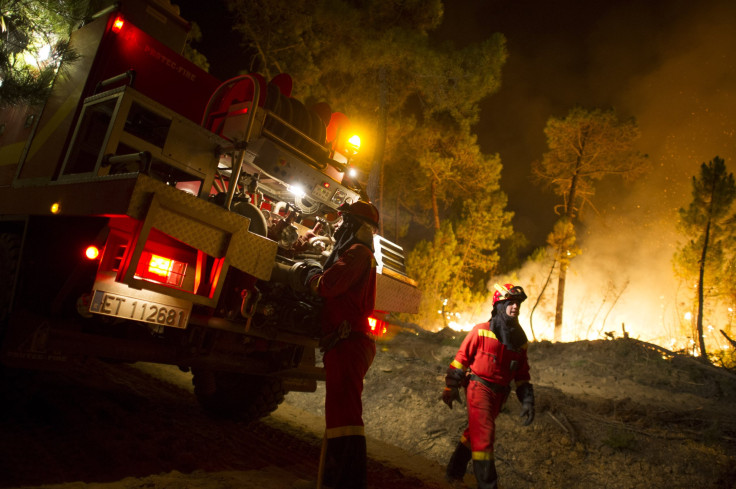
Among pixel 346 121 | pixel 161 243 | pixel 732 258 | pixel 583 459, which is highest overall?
pixel 732 258

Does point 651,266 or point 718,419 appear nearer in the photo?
point 718,419

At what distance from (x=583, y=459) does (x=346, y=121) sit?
481 cm

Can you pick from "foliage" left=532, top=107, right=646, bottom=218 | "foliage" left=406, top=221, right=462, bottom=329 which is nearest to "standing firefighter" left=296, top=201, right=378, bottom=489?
"foliage" left=406, top=221, right=462, bottom=329

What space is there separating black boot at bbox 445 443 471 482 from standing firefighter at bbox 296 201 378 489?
1732 millimetres

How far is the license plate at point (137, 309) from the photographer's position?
2457mm

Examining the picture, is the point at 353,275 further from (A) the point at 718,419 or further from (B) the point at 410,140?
(B) the point at 410,140

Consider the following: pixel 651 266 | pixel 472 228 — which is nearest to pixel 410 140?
pixel 472 228

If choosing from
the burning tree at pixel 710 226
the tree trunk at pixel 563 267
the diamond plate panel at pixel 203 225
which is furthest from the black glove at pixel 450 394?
the tree trunk at pixel 563 267

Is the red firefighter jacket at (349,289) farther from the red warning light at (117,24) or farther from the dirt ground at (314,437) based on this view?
the red warning light at (117,24)

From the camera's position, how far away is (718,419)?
5.70 metres

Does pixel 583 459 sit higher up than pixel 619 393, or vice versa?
pixel 619 393

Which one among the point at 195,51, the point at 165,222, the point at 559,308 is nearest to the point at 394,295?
the point at 165,222

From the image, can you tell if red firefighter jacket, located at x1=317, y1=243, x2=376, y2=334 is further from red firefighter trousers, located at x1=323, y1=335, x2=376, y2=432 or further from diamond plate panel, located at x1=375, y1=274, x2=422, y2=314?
diamond plate panel, located at x1=375, y1=274, x2=422, y2=314

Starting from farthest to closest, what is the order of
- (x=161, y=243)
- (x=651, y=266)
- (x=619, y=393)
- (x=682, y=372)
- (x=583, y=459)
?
(x=651, y=266)
(x=682, y=372)
(x=619, y=393)
(x=583, y=459)
(x=161, y=243)
